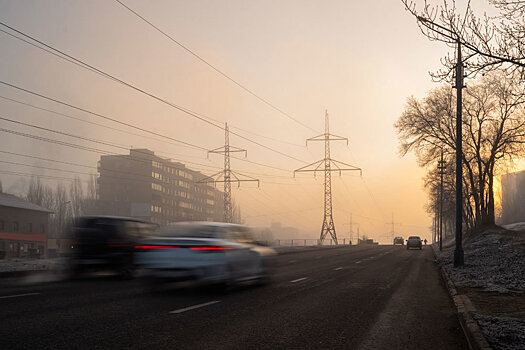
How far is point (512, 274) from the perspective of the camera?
54.0ft

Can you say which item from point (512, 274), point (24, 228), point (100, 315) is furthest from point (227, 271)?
point (24, 228)

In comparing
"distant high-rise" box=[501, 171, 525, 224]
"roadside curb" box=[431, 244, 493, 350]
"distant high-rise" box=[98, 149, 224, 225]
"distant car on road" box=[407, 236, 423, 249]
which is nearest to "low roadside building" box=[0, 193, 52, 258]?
"distant car on road" box=[407, 236, 423, 249]

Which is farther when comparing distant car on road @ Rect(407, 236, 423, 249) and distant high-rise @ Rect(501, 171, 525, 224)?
distant high-rise @ Rect(501, 171, 525, 224)

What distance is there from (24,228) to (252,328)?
74039mm

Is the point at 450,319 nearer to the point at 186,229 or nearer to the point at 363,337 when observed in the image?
the point at 363,337

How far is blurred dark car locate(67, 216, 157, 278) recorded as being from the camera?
16.2 m

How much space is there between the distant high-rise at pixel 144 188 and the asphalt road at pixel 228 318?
117 m

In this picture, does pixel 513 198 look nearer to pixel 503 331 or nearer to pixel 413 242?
pixel 413 242

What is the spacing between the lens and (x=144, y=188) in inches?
5782

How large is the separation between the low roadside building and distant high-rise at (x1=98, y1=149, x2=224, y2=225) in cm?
4886

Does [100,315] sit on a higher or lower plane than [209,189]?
lower

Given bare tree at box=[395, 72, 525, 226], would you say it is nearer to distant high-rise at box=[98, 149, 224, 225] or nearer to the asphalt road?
the asphalt road

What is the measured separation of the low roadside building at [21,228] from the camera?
228ft

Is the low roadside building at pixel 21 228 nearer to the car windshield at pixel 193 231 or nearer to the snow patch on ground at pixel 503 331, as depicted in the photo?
the car windshield at pixel 193 231
